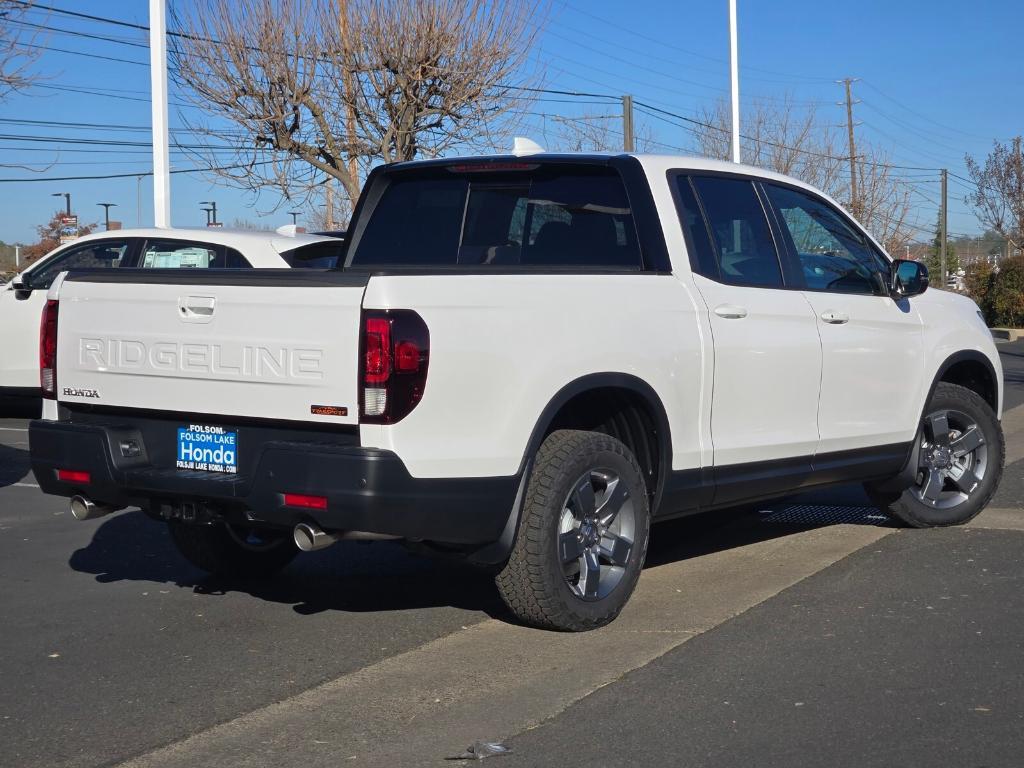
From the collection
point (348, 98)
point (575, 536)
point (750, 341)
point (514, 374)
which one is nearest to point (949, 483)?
point (750, 341)

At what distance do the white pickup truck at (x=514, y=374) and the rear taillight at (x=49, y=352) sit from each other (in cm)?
2

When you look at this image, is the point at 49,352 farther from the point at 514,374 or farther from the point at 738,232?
the point at 738,232

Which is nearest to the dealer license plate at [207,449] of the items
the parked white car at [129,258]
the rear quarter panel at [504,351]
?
the rear quarter panel at [504,351]

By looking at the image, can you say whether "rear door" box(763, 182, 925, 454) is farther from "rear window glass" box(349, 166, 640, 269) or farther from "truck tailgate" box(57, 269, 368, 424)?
"truck tailgate" box(57, 269, 368, 424)

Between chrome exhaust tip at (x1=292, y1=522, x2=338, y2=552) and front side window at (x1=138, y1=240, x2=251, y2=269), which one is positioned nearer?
chrome exhaust tip at (x1=292, y1=522, x2=338, y2=552)

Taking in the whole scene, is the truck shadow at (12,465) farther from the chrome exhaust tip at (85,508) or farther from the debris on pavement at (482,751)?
the debris on pavement at (482,751)

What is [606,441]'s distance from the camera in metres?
5.31

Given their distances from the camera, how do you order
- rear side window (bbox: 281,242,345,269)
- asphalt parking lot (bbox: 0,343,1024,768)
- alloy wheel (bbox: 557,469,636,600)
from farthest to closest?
rear side window (bbox: 281,242,345,269) < alloy wheel (bbox: 557,469,636,600) < asphalt parking lot (bbox: 0,343,1024,768)

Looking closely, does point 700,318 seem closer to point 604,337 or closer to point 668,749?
point 604,337

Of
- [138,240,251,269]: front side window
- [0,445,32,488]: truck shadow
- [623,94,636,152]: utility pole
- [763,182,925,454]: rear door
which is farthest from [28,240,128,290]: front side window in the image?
[623,94,636,152]: utility pole

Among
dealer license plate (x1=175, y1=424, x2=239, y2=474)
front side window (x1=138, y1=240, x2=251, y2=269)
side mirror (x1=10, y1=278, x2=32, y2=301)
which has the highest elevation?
front side window (x1=138, y1=240, x2=251, y2=269)

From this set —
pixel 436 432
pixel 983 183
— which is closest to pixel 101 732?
pixel 436 432

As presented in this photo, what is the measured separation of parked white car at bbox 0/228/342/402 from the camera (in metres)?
11.0

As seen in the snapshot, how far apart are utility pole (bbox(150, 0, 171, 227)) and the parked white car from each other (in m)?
3.84
